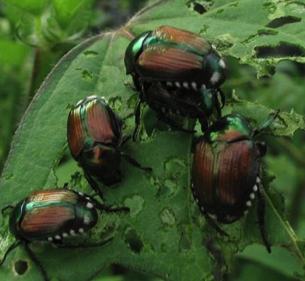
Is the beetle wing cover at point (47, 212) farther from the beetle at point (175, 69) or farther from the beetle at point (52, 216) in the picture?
the beetle at point (175, 69)

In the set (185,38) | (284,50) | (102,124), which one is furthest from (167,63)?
(284,50)

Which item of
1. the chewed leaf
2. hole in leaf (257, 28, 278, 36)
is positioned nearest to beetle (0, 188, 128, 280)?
the chewed leaf

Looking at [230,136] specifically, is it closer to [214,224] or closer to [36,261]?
[214,224]

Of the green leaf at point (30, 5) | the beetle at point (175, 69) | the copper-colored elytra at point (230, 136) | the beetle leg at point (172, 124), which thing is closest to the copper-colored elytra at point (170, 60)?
the beetle at point (175, 69)

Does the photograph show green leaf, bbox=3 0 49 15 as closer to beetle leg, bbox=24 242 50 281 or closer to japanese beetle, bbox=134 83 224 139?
japanese beetle, bbox=134 83 224 139

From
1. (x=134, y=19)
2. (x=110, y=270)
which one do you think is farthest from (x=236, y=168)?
(x=110, y=270)

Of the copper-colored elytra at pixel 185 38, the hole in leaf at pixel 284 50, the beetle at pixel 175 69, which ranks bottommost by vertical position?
the hole in leaf at pixel 284 50
